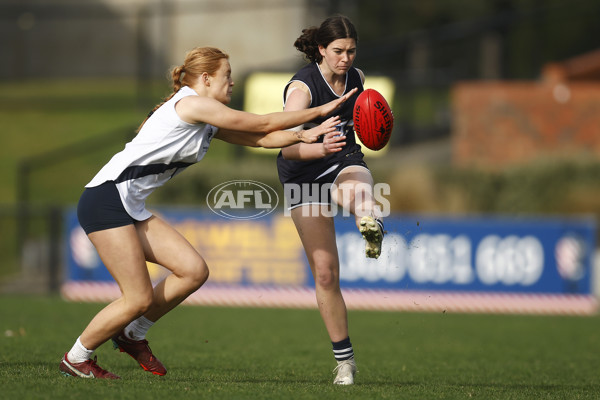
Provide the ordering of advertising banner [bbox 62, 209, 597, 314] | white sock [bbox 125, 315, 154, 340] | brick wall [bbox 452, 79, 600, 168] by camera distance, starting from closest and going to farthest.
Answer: white sock [bbox 125, 315, 154, 340] → advertising banner [bbox 62, 209, 597, 314] → brick wall [bbox 452, 79, 600, 168]

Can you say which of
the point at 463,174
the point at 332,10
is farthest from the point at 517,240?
the point at 332,10

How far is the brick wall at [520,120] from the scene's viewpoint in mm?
18688

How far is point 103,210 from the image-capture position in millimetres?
5734

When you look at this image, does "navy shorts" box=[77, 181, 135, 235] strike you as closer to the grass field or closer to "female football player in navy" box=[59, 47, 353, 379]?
"female football player in navy" box=[59, 47, 353, 379]

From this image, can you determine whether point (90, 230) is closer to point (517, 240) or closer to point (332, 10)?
point (517, 240)

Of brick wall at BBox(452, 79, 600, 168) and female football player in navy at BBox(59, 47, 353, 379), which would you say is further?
brick wall at BBox(452, 79, 600, 168)

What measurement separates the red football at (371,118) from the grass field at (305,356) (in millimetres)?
1627

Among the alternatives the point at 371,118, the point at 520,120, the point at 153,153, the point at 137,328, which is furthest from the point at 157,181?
the point at 520,120

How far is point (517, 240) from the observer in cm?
1336

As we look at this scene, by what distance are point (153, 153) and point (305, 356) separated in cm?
316

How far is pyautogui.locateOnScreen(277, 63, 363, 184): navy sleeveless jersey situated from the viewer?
20.3 ft

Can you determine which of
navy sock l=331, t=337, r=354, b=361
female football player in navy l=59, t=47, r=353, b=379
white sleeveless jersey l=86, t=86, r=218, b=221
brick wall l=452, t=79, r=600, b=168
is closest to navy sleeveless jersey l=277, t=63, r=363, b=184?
female football player in navy l=59, t=47, r=353, b=379

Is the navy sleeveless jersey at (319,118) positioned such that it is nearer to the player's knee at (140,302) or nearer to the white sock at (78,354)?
the player's knee at (140,302)

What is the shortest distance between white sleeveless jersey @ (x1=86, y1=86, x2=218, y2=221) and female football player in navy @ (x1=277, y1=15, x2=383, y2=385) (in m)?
0.65
